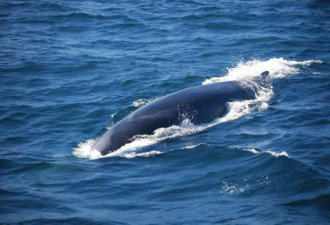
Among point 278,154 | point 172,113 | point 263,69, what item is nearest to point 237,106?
point 172,113

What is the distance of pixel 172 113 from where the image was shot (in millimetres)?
19578

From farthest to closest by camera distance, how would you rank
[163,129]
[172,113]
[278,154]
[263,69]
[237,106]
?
[263,69] < [237,106] < [172,113] < [163,129] < [278,154]

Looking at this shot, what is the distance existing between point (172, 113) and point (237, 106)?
3.29m

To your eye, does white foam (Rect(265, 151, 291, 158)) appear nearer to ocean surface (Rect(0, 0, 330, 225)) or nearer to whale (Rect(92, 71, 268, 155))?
ocean surface (Rect(0, 0, 330, 225))

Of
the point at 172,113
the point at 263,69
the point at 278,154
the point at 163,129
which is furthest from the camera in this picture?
the point at 263,69

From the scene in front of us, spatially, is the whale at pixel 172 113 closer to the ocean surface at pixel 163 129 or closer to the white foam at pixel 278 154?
the ocean surface at pixel 163 129

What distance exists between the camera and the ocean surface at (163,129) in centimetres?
1451

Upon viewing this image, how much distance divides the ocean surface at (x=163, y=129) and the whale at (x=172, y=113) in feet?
1.13

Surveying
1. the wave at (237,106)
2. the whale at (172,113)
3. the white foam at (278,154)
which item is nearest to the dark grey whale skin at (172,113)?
the whale at (172,113)

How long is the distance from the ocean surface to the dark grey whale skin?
369mm

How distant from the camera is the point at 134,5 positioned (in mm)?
47812

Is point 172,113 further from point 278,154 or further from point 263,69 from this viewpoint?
point 263,69

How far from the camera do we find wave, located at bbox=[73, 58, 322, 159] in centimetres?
1838

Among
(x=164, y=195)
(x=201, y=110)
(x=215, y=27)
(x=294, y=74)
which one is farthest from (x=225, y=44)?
(x=164, y=195)
